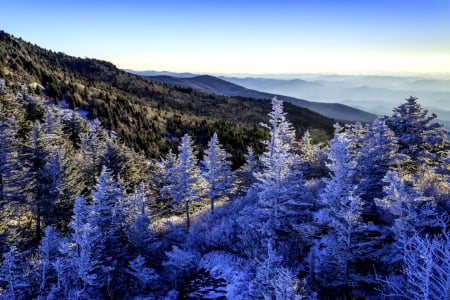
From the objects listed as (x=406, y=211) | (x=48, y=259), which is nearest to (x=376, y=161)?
(x=406, y=211)

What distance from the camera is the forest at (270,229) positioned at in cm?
1099

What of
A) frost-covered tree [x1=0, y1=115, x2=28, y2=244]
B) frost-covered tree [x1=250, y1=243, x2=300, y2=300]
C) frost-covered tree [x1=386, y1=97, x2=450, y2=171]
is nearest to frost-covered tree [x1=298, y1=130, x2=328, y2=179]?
frost-covered tree [x1=386, y1=97, x2=450, y2=171]

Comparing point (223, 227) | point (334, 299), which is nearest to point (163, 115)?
point (223, 227)

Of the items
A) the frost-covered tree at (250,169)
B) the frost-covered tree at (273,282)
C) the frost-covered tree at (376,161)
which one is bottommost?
the frost-covered tree at (250,169)

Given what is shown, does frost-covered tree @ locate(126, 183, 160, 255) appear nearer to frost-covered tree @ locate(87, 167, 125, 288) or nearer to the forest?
the forest

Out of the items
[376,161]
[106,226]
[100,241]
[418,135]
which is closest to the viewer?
[376,161]

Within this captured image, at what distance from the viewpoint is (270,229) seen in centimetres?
1416

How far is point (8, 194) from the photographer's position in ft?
74.9

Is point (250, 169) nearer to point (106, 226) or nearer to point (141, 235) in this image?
point (141, 235)

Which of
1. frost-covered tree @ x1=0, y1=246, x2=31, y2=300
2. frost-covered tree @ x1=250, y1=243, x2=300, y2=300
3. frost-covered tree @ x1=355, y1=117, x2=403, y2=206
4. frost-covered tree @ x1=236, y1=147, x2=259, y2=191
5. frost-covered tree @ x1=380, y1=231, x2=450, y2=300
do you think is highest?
frost-covered tree @ x1=355, y1=117, x2=403, y2=206

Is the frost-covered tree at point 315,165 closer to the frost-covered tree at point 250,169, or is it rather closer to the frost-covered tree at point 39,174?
the frost-covered tree at point 250,169

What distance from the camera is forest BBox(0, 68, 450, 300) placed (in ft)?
36.1

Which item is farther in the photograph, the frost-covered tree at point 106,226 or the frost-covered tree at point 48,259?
the frost-covered tree at point 106,226

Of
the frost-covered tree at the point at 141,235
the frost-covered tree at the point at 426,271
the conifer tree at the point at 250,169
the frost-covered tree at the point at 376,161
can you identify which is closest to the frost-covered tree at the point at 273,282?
the frost-covered tree at the point at 426,271
